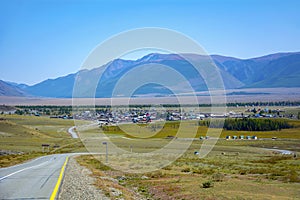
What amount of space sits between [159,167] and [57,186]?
21.3 m

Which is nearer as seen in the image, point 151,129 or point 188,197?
point 188,197

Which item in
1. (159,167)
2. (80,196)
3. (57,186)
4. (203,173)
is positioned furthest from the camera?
(159,167)

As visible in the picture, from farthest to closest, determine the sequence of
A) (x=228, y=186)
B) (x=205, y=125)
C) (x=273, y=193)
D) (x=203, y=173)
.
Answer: (x=205, y=125), (x=203, y=173), (x=228, y=186), (x=273, y=193)

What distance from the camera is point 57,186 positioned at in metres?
20.0

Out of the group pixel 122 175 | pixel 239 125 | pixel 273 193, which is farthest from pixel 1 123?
pixel 273 193

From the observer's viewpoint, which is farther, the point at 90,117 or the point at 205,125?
the point at 90,117

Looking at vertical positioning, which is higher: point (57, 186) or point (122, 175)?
point (57, 186)

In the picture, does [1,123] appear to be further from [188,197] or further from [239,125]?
[188,197]

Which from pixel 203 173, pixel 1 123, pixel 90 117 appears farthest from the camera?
pixel 90 117

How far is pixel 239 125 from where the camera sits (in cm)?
12900

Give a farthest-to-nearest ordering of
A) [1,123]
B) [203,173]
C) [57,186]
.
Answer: [1,123] → [203,173] → [57,186]

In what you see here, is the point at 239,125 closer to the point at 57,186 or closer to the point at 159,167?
the point at 159,167

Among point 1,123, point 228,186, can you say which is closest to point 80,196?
point 228,186

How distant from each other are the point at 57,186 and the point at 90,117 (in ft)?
488
